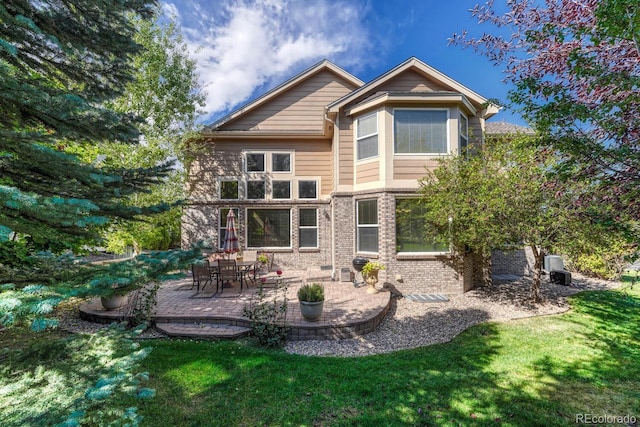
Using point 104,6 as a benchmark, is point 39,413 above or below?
below

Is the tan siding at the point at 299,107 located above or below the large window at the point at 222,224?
above

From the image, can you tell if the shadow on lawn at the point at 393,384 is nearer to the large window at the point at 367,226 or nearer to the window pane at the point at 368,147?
the large window at the point at 367,226

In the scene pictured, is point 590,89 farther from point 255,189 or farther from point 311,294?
point 255,189

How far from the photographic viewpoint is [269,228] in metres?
13.6

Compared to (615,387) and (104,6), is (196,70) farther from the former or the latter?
(615,387)

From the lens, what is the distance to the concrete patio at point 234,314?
623cm

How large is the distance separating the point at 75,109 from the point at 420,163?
30.4 ft

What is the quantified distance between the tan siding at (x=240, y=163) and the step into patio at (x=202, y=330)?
8.18 m

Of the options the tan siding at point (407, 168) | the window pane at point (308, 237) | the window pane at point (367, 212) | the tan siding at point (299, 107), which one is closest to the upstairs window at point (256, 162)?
the tan siding at point (299, 107)

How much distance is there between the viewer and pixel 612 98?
3799 mm

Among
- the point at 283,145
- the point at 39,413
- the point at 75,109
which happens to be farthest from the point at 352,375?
the point at 283,145

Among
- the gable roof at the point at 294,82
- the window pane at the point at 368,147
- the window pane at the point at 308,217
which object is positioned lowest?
the window pane at the point at 308,217

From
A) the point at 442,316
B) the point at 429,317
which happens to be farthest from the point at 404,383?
the point at 442,316

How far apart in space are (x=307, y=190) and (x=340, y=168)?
3308 mm
